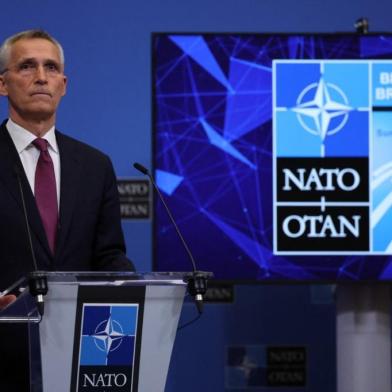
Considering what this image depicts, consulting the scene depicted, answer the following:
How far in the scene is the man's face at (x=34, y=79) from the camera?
256 cm

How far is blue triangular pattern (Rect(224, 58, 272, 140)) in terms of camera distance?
3842 mm

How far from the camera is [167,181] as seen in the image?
12.5 ft

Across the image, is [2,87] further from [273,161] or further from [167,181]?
[273,161]

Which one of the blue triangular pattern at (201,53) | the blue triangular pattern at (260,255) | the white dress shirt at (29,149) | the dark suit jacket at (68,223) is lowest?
the blue triangular pattern at (260,255)

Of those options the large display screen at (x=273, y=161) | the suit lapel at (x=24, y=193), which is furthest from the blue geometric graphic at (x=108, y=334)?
the large display screen at (x=273, y=161)

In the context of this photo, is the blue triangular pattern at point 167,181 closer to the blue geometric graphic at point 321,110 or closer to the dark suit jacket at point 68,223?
the blue geometric graphic at point 321,110

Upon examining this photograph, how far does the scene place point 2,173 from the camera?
2.46 meters

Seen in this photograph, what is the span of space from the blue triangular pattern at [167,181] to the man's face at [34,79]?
122 cm

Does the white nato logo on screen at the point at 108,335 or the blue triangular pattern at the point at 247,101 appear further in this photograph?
the blue triangular pattern at the point at 247,101

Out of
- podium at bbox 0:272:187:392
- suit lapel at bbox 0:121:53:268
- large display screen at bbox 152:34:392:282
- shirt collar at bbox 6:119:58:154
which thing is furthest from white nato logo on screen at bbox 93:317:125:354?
large display screen at bbox 152:34:392:282

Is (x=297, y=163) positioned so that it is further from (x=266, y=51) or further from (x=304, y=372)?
(x=304, y=372)

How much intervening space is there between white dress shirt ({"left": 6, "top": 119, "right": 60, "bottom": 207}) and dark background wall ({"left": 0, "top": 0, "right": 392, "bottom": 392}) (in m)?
1.67

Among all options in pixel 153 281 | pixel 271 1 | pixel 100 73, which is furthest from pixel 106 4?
pixel 153 281

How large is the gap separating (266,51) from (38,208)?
5.30ft
